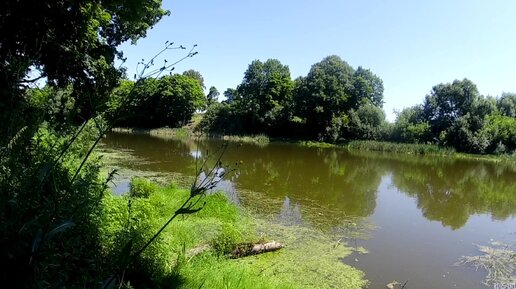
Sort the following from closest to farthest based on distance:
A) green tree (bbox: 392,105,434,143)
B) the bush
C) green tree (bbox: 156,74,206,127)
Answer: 1. the bush
2. green tree (bbox: 392,105,434,143)
3. green tree (bbox: 156,74,206,127)

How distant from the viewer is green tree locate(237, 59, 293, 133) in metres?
50.5

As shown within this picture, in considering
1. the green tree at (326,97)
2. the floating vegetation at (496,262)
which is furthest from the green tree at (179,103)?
the floating vegetation at (496,262)

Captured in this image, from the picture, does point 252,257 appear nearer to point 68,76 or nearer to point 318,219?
point 318,219

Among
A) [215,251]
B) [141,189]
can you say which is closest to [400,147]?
[141,189]

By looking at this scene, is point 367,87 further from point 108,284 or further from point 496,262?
point 108,284

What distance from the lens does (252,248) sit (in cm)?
772

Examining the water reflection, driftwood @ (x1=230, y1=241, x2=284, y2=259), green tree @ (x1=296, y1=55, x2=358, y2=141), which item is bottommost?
driftwood @ (x1=230, y1=241, x2=284, y2=259)

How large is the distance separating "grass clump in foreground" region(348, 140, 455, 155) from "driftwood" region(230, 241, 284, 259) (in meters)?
35.2

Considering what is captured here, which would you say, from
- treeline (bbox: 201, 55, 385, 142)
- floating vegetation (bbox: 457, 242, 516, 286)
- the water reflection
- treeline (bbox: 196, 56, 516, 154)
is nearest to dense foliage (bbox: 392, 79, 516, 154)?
treeline (bbox: 196, 56, 516, 154)

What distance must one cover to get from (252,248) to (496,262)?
5755 millimetres

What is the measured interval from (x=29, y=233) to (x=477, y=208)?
1629cm

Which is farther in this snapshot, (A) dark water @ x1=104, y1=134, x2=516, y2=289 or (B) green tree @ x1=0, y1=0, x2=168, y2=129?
(A) dark water @ x1=104, y1=134, x2=516, y2=289

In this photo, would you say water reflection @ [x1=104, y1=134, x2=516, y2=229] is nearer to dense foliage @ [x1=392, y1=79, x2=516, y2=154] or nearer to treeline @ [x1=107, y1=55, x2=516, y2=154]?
dense foliage @ [x1=392, y1=79, x2=516, y2=154]

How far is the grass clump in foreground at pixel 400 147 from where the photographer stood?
3947cm
